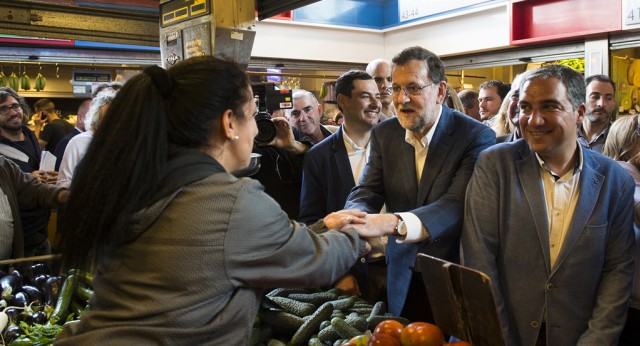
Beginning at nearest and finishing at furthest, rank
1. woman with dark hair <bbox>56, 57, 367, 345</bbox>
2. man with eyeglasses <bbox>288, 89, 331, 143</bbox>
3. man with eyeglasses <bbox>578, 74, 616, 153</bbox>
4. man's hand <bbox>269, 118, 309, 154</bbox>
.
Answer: woman with dark hair <bbox>56, 57, 367, 345</bbox> → man's hand <bbox>269, 118, 309, 154</bbox> → man with eyeglasses <bbox>288, 89, 331, 143</bbox> → man with eyeglasses <bbox>578, 74, 616, 153</bbox>

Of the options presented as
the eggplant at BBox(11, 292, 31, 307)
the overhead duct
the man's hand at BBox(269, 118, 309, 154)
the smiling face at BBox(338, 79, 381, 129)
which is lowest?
the eggplant at BBox(11, 292, 31, 307)

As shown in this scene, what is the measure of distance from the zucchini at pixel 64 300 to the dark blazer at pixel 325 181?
1162mm

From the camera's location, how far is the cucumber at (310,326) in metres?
2.14

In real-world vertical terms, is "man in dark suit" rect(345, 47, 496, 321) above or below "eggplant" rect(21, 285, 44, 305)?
above

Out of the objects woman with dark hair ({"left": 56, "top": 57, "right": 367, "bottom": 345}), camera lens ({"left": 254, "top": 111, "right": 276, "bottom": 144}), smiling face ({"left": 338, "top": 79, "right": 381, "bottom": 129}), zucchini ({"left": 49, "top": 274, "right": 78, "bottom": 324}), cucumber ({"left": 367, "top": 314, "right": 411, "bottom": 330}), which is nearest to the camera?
woman with dark hair ({"left": 56, "top": 57, "right": 367, "bottom": 345})

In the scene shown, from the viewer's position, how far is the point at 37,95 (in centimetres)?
924

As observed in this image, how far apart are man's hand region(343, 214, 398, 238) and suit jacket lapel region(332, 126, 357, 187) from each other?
0.95 metres

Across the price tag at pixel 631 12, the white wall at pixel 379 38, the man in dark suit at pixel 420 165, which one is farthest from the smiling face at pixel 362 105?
the white wall at pixel 379 38

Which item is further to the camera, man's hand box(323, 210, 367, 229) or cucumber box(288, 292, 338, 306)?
cucumber box(288, 292, 338, 306)

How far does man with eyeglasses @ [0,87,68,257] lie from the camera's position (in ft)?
12.3

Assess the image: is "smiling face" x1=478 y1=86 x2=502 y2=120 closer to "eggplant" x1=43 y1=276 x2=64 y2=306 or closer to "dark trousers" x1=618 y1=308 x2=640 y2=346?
"dark trousers" x1=618 y1=308 x2=640 y2=346

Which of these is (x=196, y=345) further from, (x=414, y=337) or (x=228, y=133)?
(x=414, y=337)

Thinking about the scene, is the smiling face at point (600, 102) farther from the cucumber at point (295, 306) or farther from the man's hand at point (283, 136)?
the cucumber at point (295, 306)

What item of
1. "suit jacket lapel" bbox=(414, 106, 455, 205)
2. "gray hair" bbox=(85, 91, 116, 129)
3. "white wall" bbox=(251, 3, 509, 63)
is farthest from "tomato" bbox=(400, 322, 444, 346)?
"white wall" bbox=(251, 3, 509, 63)
